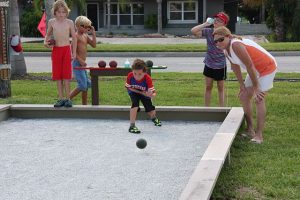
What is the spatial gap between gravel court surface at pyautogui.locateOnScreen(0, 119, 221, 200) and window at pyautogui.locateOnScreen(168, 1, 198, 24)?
115 feet

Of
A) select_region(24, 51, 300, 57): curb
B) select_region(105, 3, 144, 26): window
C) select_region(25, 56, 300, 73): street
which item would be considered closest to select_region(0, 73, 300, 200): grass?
select_region(25, 56, 300, 73): street

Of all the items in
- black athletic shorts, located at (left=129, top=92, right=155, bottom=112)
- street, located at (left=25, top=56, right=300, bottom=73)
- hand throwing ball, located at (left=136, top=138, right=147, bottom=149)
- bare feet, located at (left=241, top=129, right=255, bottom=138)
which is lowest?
street, located at (left=25, top=56, right=300, bottom=73)

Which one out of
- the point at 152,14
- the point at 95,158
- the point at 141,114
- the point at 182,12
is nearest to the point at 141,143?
the point at 95,158

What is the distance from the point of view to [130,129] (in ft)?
23.1

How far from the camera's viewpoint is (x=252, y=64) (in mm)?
6371

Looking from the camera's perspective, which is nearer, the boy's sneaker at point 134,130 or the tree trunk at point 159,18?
the boy's sneaker at point 134,130

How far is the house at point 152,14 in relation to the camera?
4162cm

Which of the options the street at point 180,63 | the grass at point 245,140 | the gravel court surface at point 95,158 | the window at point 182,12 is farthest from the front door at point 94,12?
the gravel court surface at point 95,158

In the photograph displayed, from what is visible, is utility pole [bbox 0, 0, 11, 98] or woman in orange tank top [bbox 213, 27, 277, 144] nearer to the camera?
woman in orange tank top [bbox 213, 27, 277, 144]

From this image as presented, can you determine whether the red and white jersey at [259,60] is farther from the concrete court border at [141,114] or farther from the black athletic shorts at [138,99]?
the black athletic shorts at [138,99]

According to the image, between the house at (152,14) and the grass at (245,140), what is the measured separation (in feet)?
92.8

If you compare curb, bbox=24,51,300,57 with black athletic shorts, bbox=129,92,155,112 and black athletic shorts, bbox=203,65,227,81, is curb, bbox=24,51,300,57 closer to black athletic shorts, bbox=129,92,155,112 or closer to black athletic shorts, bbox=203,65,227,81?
black athletic shorts, bbox=203,65,227,81

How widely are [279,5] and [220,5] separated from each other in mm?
8515

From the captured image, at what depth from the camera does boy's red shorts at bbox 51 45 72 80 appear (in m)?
8.11
